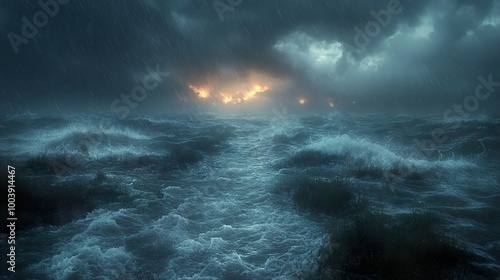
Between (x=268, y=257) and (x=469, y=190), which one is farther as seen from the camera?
(x=469, y=190)

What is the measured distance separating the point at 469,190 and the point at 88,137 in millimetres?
29565

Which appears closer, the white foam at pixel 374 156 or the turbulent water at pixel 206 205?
the turbulent water at pixel 206 205

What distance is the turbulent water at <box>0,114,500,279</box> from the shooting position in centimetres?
795

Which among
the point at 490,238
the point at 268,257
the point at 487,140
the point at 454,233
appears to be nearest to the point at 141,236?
the point at 268,257

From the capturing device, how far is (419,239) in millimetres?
8164

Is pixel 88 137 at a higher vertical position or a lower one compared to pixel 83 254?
higher

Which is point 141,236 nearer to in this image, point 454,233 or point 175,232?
point 175,232

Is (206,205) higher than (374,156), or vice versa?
(374,156)

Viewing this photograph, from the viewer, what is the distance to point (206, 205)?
41.6 feet

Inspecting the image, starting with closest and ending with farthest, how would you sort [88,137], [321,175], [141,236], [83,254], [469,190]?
[83,254] < [141,236] < [469,190] < [321,175] < [88,137]

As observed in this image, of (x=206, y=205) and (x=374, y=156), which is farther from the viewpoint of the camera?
(x=374, y=156)

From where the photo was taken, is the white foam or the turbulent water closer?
the turbulent water

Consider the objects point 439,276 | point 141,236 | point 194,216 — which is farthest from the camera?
point 194,216

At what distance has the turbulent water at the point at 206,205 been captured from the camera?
7949mm
